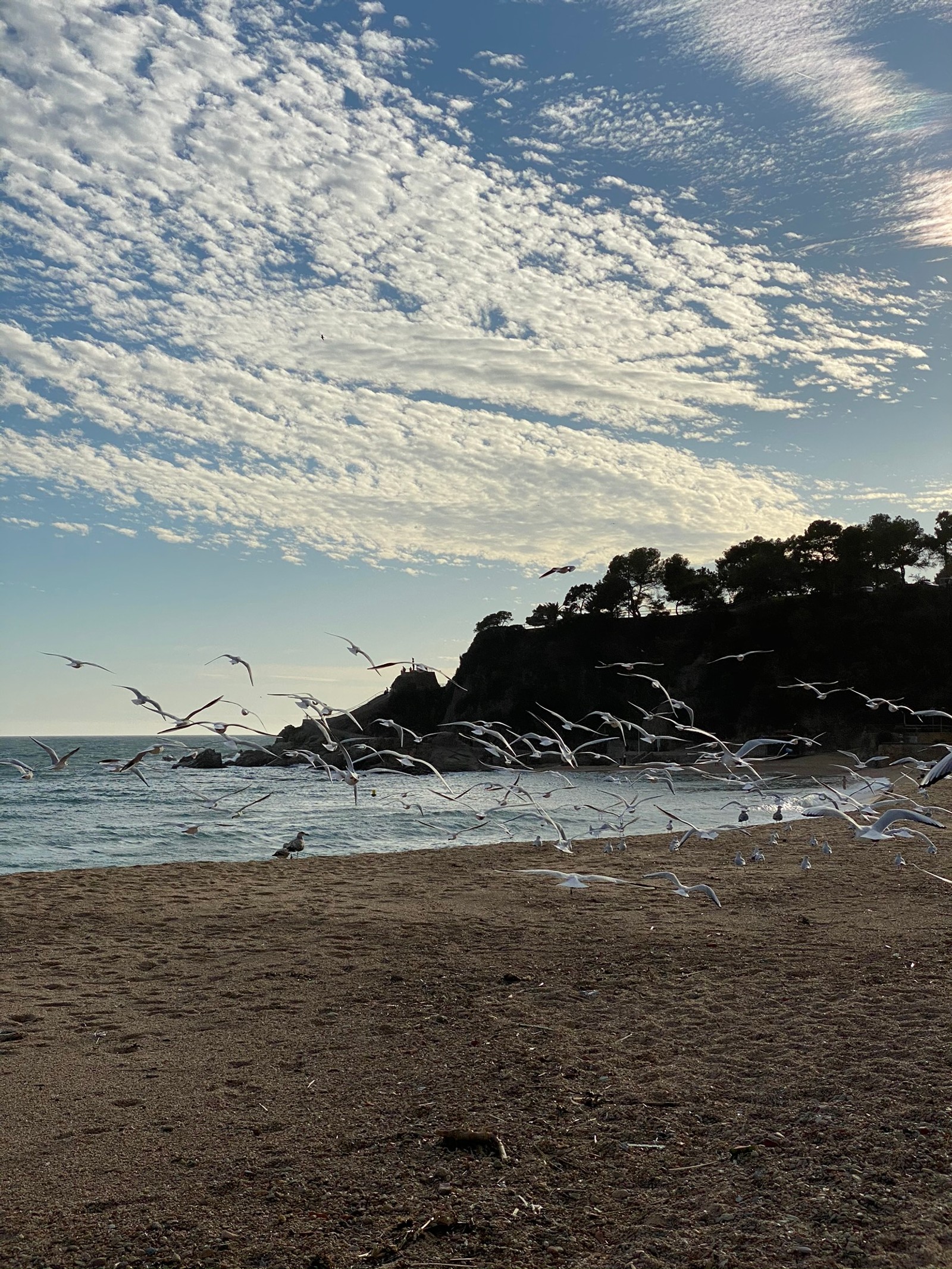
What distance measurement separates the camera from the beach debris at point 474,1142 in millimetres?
4984

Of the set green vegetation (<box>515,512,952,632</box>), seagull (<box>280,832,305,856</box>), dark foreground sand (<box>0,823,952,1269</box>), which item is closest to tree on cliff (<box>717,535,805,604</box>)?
green vegetation (<box>515,512,952,632</box>)

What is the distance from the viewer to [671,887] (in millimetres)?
13445

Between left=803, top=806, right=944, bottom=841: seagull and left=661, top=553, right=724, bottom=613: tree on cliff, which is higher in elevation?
left=661, top=553, right=724, bottom=613: tree on cliff

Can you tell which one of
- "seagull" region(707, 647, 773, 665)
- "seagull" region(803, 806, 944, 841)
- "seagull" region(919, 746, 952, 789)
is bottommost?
"seagull" region(803, 806, 944, 841)

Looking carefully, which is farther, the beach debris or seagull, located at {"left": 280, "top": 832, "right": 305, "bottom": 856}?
seagull, located at {"left": 280, "top": 832, "right": 305, "bottom": 856}

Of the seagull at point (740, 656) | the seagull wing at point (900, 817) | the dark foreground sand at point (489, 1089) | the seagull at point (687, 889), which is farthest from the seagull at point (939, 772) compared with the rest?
the seagull at point (740, 656)

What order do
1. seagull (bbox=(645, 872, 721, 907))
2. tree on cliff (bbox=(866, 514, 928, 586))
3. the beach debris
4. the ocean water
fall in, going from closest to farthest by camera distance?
the beach debris, seagull (bbox=(645, 872, 721, 907)), the ocean water, tree on cliff (bbox=(866, 514, 928, 586))

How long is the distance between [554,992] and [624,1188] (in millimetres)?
3450

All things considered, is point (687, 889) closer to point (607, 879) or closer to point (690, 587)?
point (607, 879)

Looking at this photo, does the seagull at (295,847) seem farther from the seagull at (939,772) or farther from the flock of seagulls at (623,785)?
the seagull at (939,772)

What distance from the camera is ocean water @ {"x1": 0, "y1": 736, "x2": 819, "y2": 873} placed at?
21125 millimetres

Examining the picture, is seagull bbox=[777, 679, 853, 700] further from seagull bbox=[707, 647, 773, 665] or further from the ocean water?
the ocean water

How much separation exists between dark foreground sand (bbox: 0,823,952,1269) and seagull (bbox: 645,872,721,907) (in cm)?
29

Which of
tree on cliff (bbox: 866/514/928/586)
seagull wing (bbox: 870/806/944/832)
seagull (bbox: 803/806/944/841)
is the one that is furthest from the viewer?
tree on cliff (bbox: 866/514/928/586)
